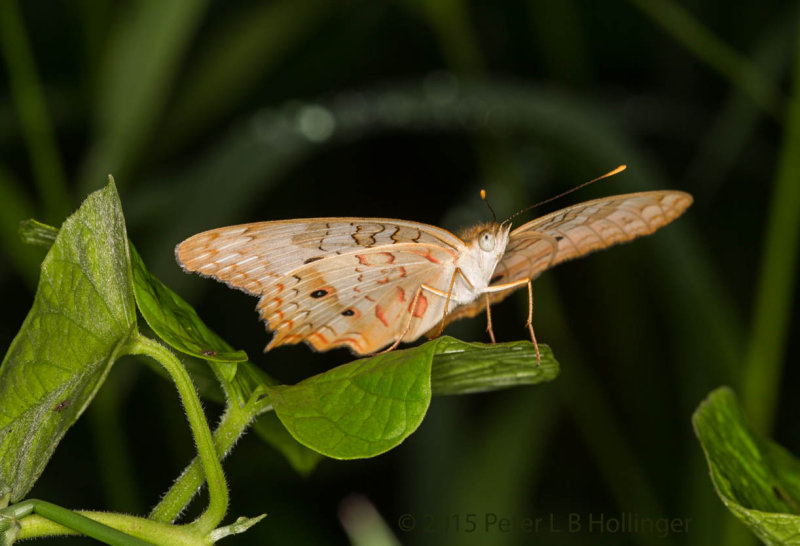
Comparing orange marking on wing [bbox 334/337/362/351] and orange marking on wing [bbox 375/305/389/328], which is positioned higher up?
orange marking on wing [bbox 375/305/389/328]

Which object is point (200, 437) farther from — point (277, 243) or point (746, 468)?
point (746, 468)

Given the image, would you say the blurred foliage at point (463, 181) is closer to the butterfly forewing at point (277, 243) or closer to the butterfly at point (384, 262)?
the butterfly at point (384, 262)

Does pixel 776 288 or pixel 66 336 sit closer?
pixel 66 336

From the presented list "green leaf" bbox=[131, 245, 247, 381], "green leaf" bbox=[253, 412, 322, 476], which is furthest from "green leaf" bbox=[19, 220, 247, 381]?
"green leaf" bbox=[253, 412, 322, 476]

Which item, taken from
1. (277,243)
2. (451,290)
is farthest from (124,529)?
(451,290)

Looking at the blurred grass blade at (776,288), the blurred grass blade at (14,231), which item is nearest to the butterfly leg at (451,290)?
the blurred grass blade at (776,288)

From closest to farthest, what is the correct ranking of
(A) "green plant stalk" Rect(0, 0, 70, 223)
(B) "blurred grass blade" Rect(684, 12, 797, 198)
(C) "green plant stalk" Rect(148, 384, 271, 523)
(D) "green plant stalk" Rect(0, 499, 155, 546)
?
1. (D) "green plant stalk" Rect(0, 499, 155, 546)
2. (C) "green plant stalk" Rect(148, 384, 271, 523)
3. (A) "green plant stalk" Rect(0, 0, 70, 223)
4. (B) "blurred grass blade" Rect(684, 12, 797, 198)

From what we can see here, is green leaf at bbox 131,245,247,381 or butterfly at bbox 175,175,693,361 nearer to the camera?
green leaf at bbox 131,245,247,381

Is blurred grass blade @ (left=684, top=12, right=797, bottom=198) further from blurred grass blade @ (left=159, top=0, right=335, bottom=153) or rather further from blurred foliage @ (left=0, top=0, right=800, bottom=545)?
blurred grass blade @ (left=159, top=0, right=335, bottom=153)
